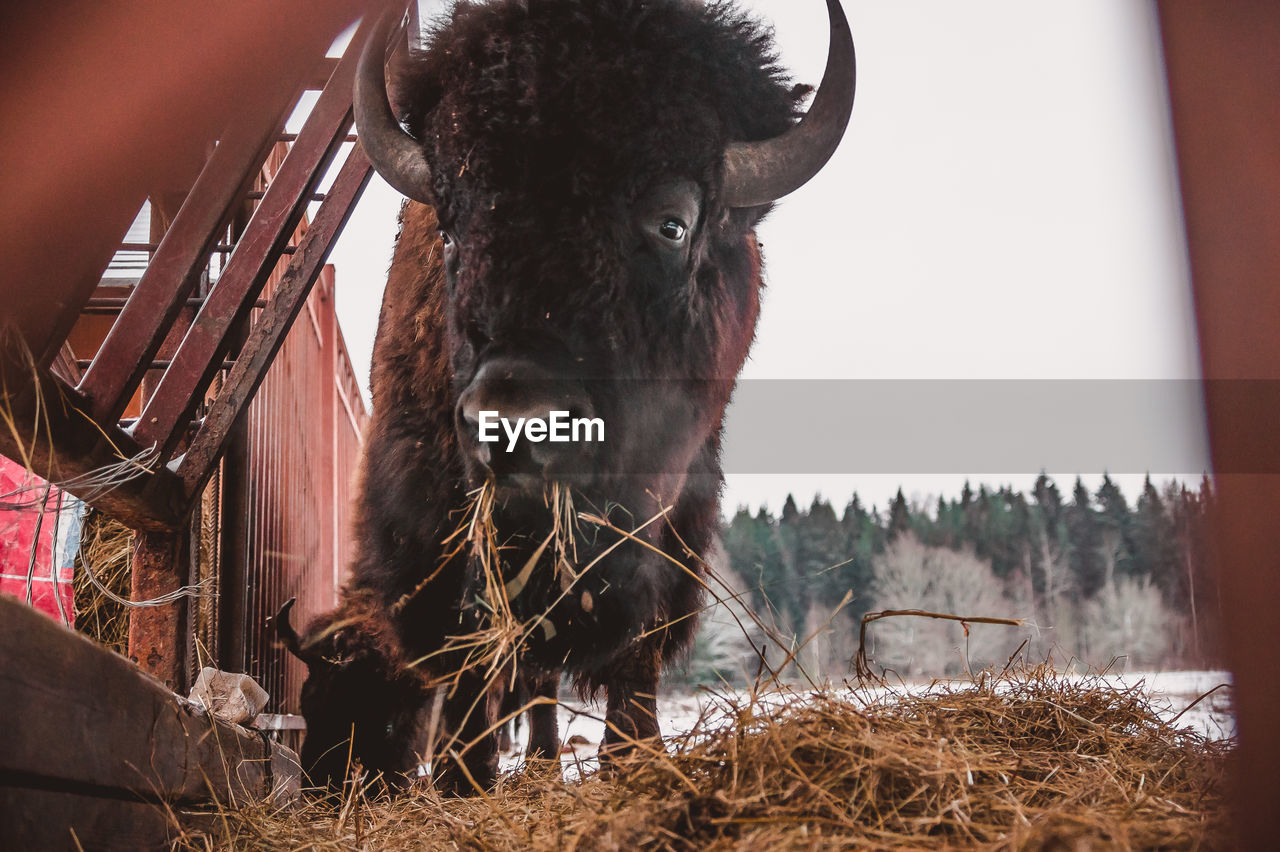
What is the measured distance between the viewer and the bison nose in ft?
7.06

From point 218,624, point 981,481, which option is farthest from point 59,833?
point 981,481

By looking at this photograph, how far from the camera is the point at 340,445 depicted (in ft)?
26.5

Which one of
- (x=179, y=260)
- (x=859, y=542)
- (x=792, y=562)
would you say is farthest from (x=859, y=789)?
(x=859, y=542)

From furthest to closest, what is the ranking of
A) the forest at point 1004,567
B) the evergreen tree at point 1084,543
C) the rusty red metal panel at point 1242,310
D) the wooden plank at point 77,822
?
the evergreen tree at point 1084,543, the forest at point 1004,567, the wooden plank at point 77,822, the rusty red metal panel at point 1242,310

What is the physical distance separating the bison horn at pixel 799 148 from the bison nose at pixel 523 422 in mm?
1086

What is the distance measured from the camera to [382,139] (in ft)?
9.66

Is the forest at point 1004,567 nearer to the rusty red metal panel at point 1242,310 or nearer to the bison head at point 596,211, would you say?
the bison head at point 596,211

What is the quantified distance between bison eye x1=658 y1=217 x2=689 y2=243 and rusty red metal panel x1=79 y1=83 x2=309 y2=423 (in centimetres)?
123

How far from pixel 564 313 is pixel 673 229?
51 centimetres

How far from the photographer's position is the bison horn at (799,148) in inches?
112

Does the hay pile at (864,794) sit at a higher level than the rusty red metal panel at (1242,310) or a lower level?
lower

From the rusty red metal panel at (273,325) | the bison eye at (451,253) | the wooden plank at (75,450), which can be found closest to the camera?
the wooden plank at (75,450)

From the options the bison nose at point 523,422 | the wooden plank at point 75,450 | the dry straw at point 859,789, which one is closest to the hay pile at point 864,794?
the dry straw at point 859,789

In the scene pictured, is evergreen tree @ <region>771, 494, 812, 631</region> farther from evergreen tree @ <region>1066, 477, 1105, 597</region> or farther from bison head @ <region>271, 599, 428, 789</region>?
evergreen tree @ <region>1066, 477, 1105, 597</region>
